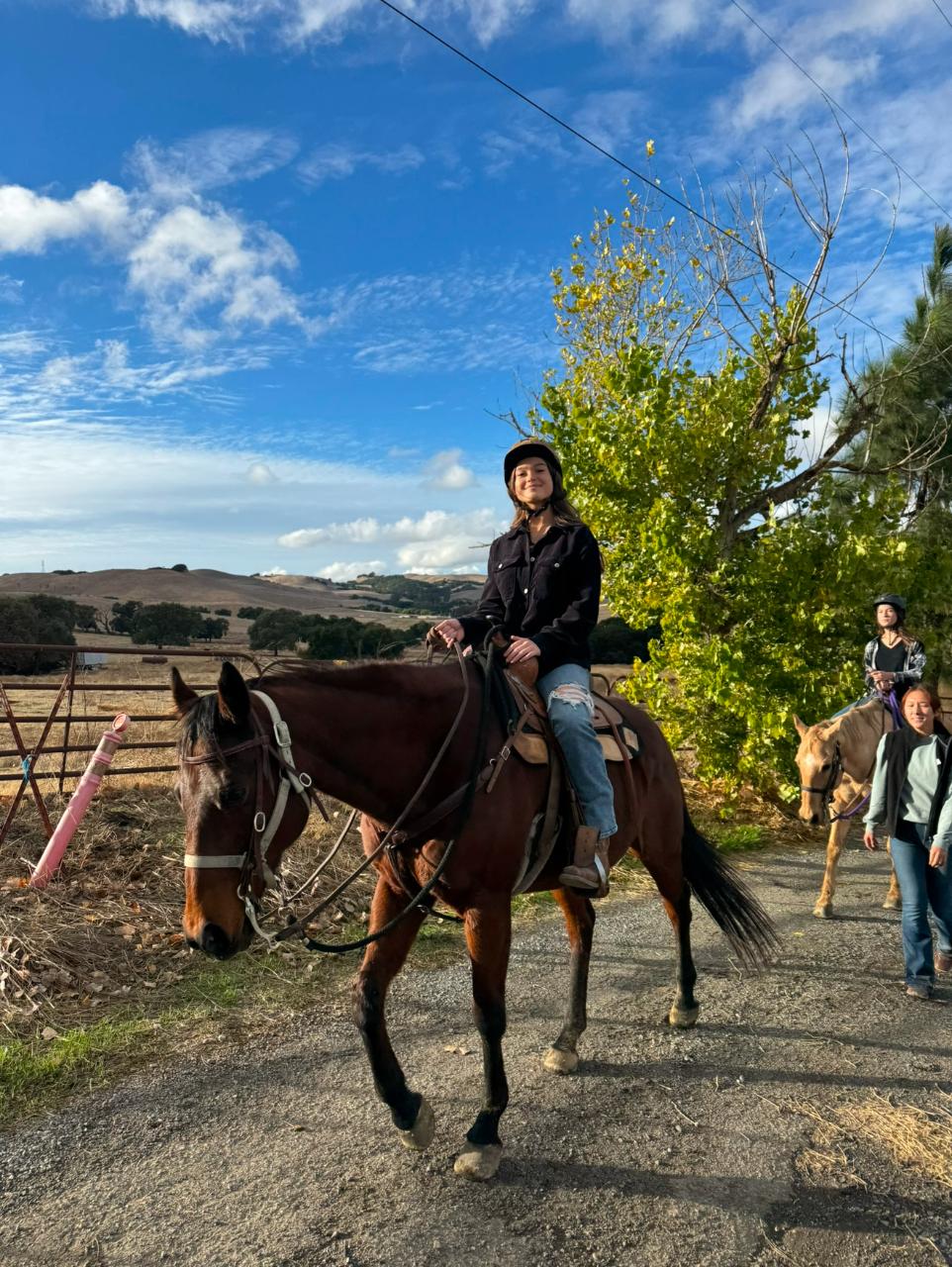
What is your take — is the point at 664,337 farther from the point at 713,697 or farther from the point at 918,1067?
the point at 918,1067

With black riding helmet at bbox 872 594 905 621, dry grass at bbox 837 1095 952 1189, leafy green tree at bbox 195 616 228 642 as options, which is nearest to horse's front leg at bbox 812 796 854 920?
black riding helmet at bbox 872 594 905 621

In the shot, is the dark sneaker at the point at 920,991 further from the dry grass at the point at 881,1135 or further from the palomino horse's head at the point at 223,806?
the palomino horse's head at the point at 223,806

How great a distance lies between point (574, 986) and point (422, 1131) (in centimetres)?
126

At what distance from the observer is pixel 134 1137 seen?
11.0ft

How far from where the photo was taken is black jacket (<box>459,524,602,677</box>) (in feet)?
12.5

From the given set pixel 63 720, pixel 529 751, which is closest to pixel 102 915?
pixel 63 720

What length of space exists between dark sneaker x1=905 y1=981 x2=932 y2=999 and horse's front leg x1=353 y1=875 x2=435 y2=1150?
3.36 metres

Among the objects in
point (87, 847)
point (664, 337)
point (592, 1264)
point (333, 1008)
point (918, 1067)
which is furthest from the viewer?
point (664, 337)

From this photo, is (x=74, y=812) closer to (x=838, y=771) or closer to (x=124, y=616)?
(x=838, y=771)

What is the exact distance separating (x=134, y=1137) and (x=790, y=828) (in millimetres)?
8368

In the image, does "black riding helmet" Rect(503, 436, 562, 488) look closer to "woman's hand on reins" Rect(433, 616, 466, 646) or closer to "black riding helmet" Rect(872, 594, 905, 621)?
"woman's hand on reins" Rect(433, 616, 466, 646)

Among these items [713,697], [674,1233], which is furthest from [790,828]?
[674,1233]

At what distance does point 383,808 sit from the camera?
3148 millimetres

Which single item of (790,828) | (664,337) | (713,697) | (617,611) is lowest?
(790,828)
